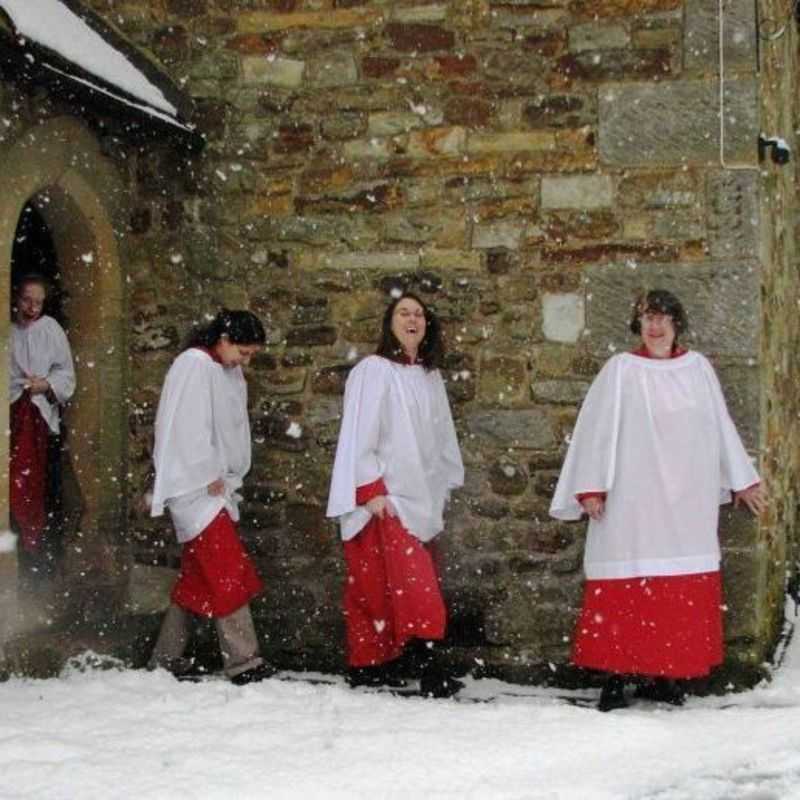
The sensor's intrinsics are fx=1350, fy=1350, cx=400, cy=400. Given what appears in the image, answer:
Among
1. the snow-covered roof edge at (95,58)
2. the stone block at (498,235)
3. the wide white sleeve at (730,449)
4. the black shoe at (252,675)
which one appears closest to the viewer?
the snow-covered roof edge at (95,58)

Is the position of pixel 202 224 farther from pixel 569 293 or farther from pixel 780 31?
pixel 780 31

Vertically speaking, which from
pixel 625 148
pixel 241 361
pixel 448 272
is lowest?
pixel 241 361

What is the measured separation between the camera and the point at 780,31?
6703 millimetres

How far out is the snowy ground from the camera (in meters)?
4.46

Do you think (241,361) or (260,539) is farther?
(260,539)

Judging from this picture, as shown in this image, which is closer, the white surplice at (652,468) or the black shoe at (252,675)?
the white surplice at (652,468)

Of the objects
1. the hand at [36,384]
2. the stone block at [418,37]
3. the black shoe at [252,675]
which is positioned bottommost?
the black shoe at [252,675]

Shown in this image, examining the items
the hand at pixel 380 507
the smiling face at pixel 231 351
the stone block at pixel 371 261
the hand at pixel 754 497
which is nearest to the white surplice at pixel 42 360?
the smiling face at pixel 231 351

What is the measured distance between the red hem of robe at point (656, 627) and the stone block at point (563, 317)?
1.22 metres

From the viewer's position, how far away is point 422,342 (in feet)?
20.1

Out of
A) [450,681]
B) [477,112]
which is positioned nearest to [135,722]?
[450,681]

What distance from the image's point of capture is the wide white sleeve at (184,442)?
594 cm

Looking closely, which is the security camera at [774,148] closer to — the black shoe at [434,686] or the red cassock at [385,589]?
the red cassock at [385,589]

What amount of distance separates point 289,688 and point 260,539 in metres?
0.99
